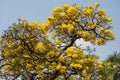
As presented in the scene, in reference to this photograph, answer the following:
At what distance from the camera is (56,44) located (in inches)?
1046

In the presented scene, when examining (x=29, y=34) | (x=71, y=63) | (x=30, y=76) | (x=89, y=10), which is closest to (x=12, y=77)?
(x=30, y=76)

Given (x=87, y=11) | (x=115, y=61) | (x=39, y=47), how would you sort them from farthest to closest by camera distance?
(x=115, y=61), (x=39, y=47), (x=87, y=11)

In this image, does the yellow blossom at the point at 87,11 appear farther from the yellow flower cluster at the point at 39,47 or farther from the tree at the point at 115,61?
the tree at the point at 115,61

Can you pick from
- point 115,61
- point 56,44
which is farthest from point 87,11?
point 115,61

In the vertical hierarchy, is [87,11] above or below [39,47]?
above

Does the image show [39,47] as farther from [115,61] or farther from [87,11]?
[115,61]

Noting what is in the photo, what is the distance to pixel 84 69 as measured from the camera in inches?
954

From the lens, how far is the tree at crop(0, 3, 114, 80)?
82.5ft

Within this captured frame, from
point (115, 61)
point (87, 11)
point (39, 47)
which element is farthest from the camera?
point (115, 61)

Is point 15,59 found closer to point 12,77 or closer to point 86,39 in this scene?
point 12,77

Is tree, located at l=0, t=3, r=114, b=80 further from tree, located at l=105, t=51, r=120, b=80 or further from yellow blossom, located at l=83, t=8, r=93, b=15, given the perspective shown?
tree, located at l=105, t=51, r=120, b=80

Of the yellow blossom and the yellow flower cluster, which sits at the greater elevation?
the yellow blossom

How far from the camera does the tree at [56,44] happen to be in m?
25.1

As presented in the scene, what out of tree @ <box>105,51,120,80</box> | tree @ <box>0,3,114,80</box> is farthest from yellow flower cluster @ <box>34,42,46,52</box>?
tree @ <box>105,51,120,80</box>
